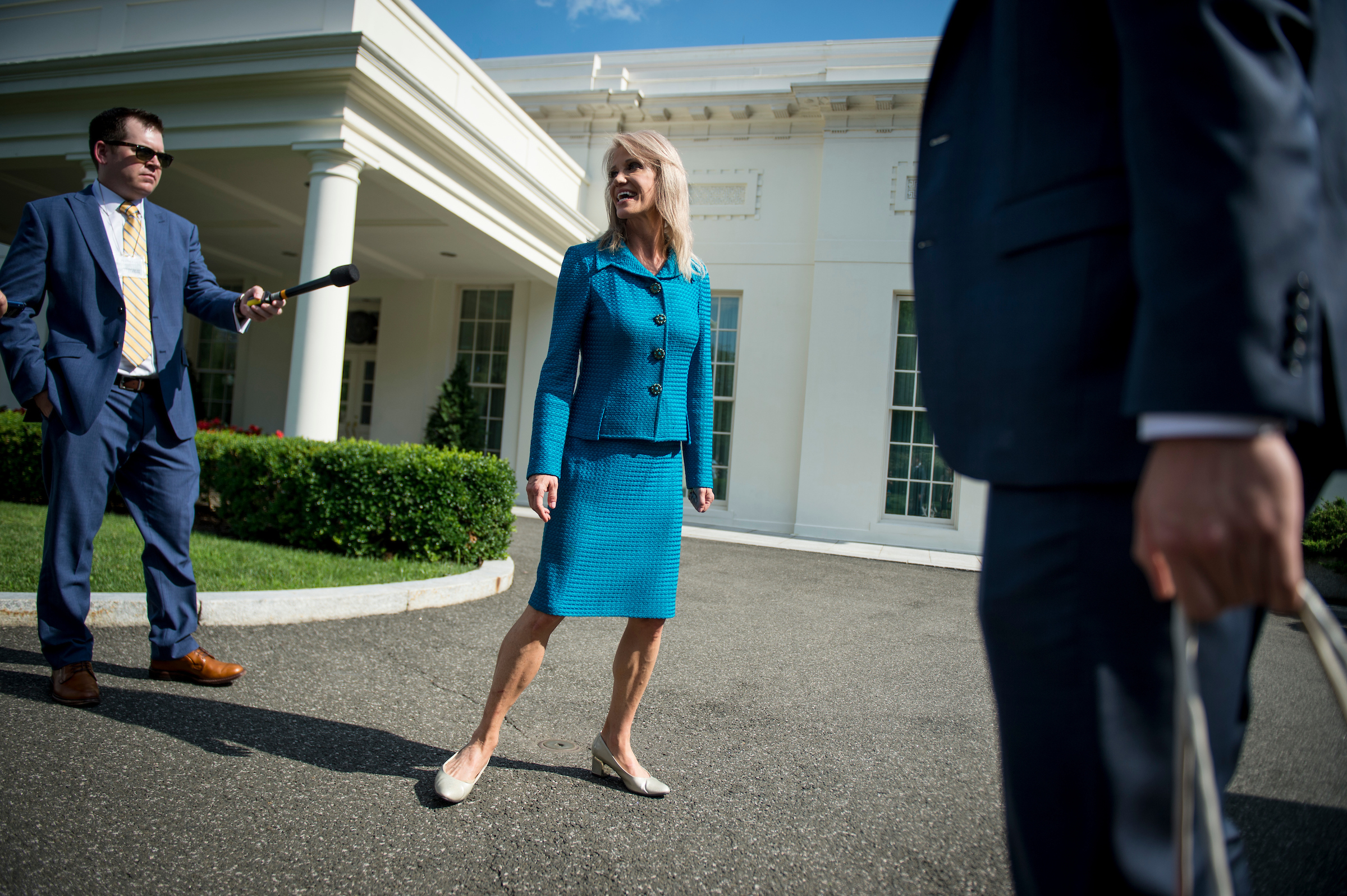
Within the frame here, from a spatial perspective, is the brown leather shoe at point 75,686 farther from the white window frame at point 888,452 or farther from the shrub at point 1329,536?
the white window frame at point 888,452

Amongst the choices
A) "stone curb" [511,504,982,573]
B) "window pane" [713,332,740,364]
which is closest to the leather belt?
"stone curb" [511,504,982,573]

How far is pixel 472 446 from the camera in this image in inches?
542

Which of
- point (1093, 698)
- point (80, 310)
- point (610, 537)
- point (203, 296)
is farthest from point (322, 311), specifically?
point (1093, 698)

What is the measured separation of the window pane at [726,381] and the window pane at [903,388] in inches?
101

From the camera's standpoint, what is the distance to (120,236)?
10.3 ft

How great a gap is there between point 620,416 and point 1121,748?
177cm

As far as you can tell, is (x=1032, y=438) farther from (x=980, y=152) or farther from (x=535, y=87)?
(x=535, y=87)

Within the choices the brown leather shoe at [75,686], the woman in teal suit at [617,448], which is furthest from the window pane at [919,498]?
the brown leather shoe at [75,686]

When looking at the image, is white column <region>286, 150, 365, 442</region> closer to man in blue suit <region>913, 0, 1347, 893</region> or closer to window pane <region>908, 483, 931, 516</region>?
man in blue suit <region>913, 0, 1347, 893</region>

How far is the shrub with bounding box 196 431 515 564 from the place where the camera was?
611cm

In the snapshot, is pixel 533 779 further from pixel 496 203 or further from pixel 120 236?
pixel 496 203

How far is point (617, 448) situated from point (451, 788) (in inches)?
43.3

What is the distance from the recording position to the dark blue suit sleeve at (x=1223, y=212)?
2.46 ft

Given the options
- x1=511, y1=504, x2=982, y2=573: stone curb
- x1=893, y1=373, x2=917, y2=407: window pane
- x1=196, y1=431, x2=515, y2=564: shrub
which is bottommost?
x1=511, y1=504, x2=982, y2=573: stone curb
